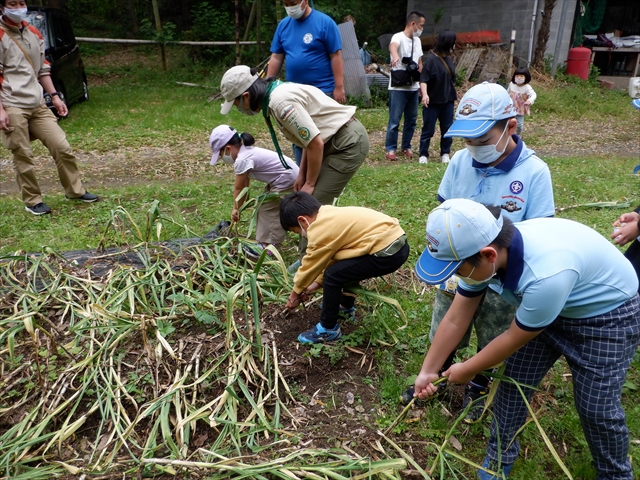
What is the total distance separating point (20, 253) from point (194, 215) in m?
1.55

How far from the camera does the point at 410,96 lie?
6477 millimetres

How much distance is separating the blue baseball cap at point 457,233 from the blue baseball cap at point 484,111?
509 millimetres

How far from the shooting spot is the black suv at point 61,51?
8453 millimetres

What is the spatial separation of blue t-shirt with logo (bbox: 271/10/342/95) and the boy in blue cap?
2.44m

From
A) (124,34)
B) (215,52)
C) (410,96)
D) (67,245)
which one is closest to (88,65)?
(124,34)

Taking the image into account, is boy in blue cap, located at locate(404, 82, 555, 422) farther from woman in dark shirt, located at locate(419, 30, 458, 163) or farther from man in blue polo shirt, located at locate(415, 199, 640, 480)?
woman in dark shirt, located at locate(419, 30, 458, 163)

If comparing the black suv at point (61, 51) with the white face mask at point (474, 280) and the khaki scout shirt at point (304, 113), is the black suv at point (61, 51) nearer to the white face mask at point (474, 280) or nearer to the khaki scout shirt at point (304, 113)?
the khaki scout shirt at point (304, 113)

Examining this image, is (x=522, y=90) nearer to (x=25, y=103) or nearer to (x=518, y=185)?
(x=518, y=185)

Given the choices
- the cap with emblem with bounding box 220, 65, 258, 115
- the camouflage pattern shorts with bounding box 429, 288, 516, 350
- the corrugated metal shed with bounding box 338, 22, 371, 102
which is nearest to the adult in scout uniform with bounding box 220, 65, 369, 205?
the cap with emblem with bounding box 220, 65, 258, 115

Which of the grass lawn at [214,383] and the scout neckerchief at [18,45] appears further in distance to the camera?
the scout neckerchief at [18,45]

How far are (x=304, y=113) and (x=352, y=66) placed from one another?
7.37m

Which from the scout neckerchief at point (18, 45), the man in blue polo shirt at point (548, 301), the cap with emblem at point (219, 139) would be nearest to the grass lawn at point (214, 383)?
the man in blue polo shirt at point (548, 301)

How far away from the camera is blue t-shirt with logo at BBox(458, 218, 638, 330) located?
1.50m

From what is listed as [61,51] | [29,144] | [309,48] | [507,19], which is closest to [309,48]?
[309,48]
